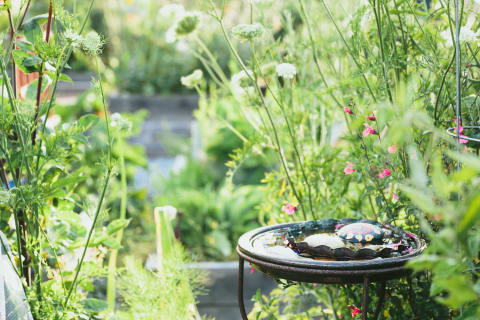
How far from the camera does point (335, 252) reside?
1.23 metres

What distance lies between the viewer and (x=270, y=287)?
2555 mm

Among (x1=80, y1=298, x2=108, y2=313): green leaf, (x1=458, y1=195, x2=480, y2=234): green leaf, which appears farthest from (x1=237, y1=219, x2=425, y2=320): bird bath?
(x1=458, y1=195, x2=480, y2=234): green leaf

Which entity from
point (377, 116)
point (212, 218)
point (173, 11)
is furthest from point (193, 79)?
point (212, 218)

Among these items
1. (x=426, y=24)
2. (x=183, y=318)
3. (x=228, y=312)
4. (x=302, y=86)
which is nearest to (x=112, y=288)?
(x=183, y=318)

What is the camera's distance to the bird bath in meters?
1.14

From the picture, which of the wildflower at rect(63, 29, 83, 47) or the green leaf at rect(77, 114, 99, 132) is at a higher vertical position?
the wildflower at rect(63, 29, 83, 47)

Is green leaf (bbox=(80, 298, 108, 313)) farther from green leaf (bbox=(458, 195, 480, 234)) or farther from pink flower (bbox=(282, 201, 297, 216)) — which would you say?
green leaf (bbox=(458, 195, 480, 234))

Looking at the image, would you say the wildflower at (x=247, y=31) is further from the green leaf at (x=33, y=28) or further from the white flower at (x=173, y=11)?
the green leaf at (x=33, y=28)

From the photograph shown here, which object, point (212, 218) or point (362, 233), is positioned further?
point (212, 218)

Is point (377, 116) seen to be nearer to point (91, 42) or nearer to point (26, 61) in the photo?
point (91, 42)

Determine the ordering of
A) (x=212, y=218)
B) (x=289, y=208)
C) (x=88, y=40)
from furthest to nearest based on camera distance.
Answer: (x=212, y=218) < (x=289, y=208) < (x=88, y=40)

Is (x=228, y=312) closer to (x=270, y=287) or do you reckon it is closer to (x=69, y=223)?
(x=270, y=287)

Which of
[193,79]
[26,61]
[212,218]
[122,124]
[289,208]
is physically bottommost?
[212,218]

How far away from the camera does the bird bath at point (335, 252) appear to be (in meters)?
1.14
